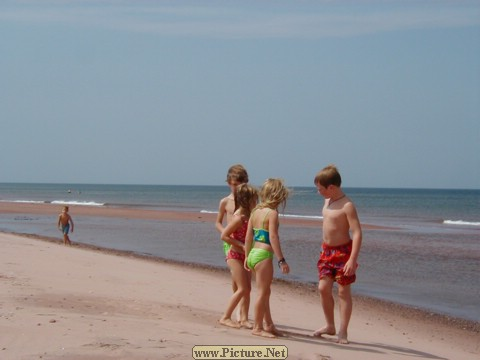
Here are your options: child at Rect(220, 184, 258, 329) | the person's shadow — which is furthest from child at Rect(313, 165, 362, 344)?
child at Rect(220, 184, 258, 329)

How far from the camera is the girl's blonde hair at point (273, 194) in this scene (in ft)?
23.1

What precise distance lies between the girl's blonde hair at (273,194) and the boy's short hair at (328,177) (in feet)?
1.05

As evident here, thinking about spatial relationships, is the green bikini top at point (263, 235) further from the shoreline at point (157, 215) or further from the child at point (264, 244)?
the shoreline at point (157, 215)

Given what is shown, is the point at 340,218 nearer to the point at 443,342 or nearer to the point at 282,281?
the point at 443,342

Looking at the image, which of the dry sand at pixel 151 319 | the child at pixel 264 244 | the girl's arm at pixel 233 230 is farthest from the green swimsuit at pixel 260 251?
the dry sand at pixel 151 319

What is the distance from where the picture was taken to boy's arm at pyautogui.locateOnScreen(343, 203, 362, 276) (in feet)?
22.2

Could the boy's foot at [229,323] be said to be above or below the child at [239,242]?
below

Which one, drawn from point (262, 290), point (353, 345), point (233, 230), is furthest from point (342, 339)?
point (233, 230)

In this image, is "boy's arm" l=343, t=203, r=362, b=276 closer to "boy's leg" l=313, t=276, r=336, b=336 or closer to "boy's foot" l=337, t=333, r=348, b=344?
"boy's leg" l=313, t=276, r=336, b=336

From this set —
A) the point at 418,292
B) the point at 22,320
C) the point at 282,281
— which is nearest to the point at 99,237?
the point at 282,281

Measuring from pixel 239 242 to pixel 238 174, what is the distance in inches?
26.7

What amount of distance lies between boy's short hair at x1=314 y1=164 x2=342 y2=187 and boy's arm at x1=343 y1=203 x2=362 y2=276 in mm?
251

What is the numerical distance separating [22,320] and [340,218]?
2.96 meters

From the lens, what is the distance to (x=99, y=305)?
8.02m
